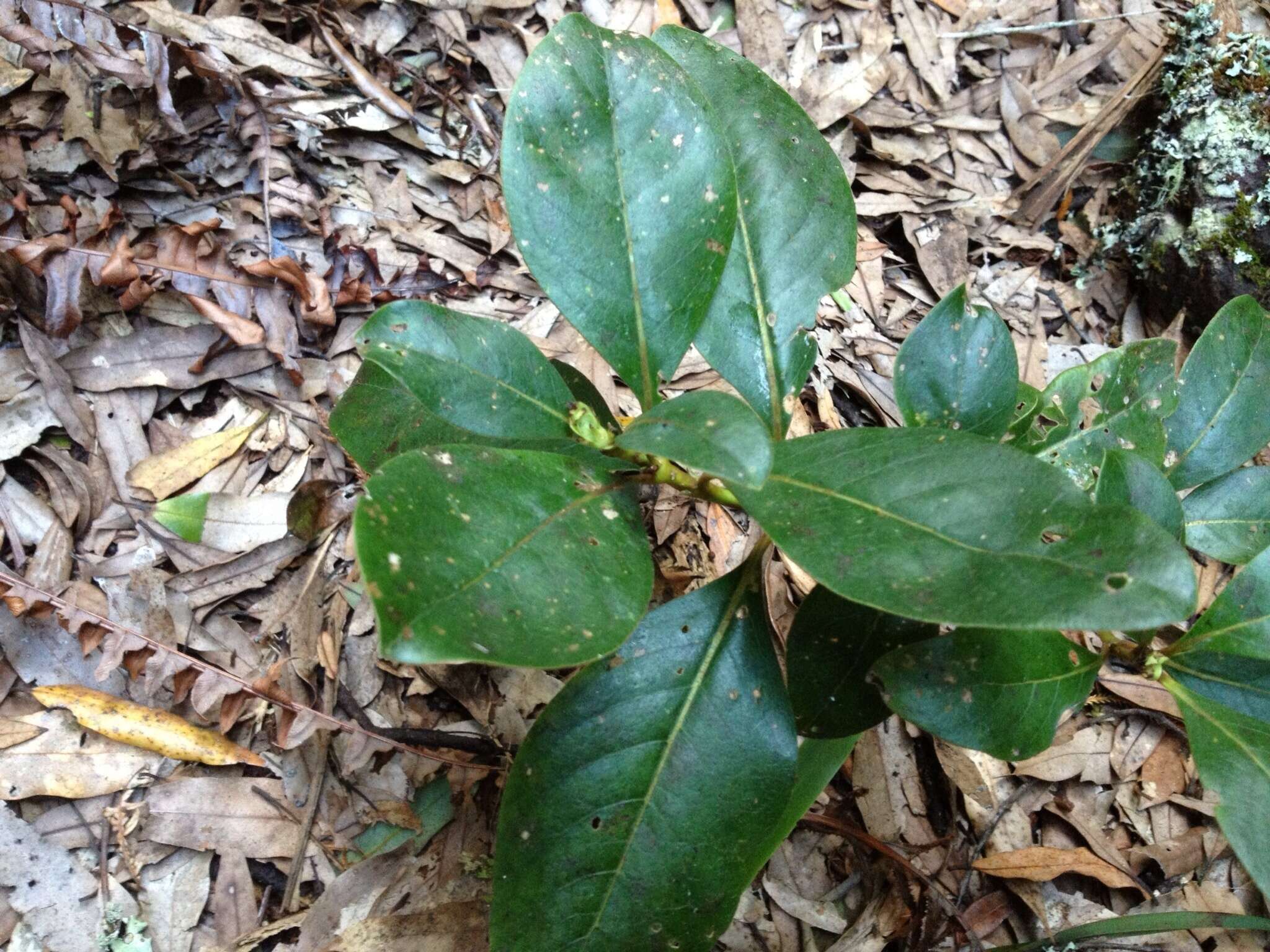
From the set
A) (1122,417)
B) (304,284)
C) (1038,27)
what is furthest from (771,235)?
(1038,27)

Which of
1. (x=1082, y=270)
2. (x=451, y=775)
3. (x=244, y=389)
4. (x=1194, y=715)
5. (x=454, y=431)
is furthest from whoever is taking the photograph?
(x=1082, y=270)

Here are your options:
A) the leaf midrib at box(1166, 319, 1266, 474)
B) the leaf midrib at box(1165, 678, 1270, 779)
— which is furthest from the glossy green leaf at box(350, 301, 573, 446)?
the leaf midrib at box(1166, 319, 1266, 474)

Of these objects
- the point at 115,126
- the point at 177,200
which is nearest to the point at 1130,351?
the point at 177,200

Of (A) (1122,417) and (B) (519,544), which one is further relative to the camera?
(A) (1122,417)

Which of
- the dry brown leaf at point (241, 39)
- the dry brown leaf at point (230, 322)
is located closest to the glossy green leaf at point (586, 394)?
the dry brown leaf at point (230, 322)

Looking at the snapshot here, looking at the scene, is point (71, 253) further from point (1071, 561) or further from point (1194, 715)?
point (1194, 715)

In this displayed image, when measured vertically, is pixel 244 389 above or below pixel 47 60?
below

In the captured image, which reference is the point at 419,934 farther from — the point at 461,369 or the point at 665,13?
the point at 665,13
